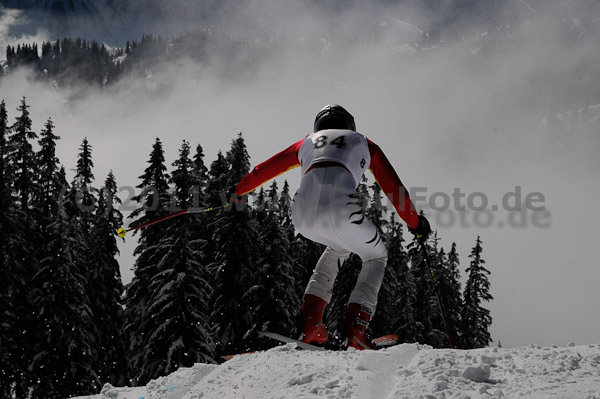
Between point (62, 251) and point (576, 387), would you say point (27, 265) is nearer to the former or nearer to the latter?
point (62, 251)

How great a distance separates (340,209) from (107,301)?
25791 mm

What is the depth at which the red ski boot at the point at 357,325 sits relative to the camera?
4.94 meters

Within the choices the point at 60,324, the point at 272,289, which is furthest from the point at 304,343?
the point at 60,324

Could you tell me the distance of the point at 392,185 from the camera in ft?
16.6

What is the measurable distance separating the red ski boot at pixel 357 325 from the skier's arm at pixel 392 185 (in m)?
1.06

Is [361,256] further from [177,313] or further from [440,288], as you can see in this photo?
[440,288]

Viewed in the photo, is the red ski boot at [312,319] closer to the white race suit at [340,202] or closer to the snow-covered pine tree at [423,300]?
the white race suit at [340,202]

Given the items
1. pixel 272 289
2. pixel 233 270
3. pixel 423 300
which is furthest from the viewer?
pixel 423 300

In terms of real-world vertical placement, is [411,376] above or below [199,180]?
below

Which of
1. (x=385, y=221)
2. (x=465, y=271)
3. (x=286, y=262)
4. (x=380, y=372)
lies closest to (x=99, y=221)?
(x=286, y=262)

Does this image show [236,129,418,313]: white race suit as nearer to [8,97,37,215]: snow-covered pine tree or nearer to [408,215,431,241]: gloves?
[408,215,431,241]: gloves

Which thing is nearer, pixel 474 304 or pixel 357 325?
pixel 357 325

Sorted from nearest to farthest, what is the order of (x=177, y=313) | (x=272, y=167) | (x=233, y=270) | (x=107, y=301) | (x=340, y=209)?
1. (x=340, y=209)
2. (x=272, y=167)
3. (x=177, y=313)
4. (x=233, y=270)
5. (x=107, y=301)

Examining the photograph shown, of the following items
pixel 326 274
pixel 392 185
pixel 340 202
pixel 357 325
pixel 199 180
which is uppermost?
pixel 199 180
